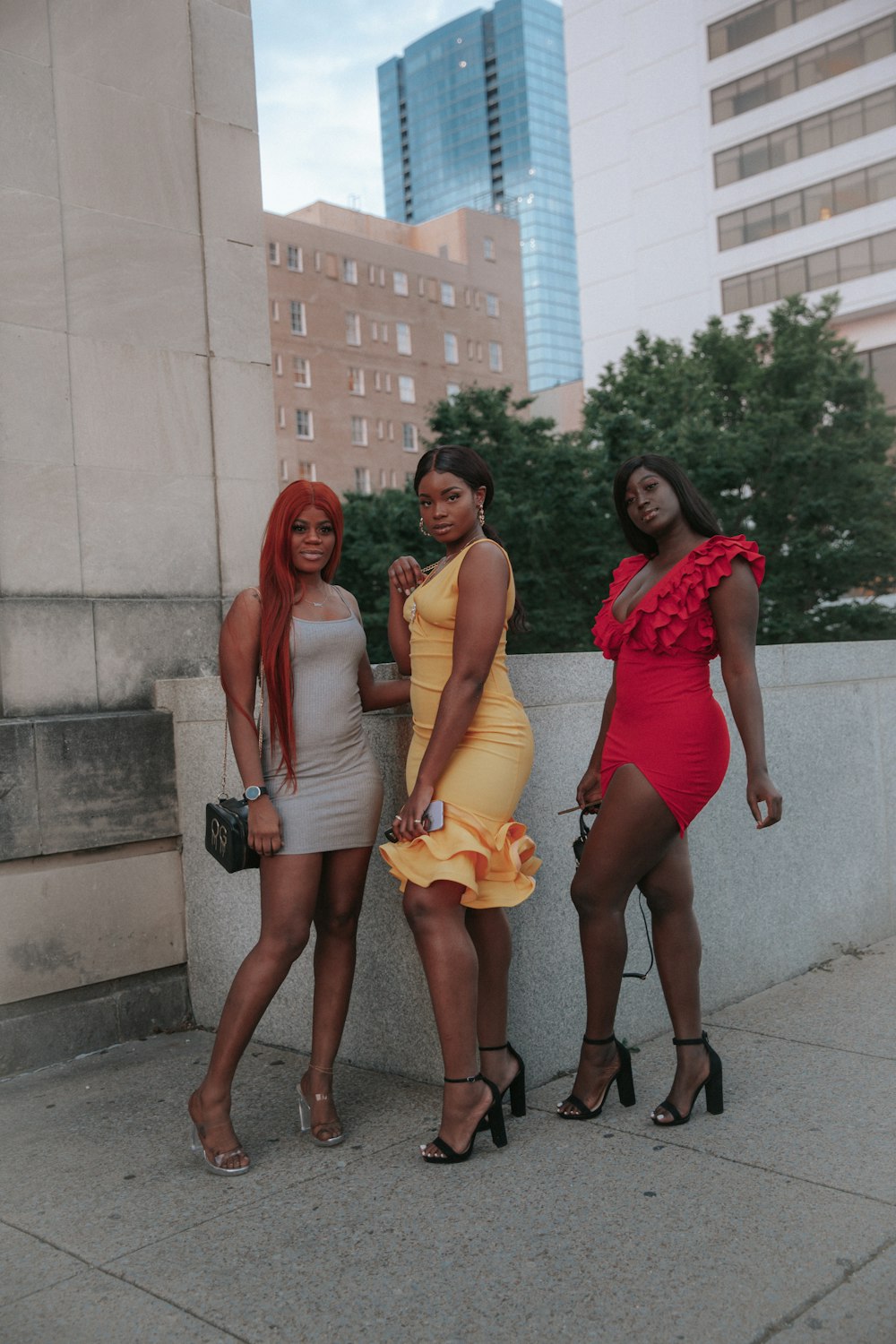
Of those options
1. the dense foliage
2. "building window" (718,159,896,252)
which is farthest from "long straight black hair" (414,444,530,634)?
"building window" (718,159,896,252)

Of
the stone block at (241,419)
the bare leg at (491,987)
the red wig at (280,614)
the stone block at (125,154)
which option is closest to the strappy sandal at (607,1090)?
the bare leg at (491,987)

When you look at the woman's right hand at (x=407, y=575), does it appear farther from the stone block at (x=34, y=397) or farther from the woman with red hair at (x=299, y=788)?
the stone block at (x=34, y=397)

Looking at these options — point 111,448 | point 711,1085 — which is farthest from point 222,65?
point 711,1085

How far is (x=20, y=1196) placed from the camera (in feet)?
12.1

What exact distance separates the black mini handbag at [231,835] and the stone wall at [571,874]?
82 centimetres

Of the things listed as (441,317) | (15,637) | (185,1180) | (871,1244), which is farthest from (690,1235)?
(441,317)

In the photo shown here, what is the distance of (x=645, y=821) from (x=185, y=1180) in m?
1.77

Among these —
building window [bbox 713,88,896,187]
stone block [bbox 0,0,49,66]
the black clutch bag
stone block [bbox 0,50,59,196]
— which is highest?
building window [bbox 713,88,896,187]

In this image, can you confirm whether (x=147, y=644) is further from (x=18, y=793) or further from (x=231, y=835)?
(x=231, y=835)

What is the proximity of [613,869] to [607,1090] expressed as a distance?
32.2 inches

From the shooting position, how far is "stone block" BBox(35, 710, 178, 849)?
16.8 ft

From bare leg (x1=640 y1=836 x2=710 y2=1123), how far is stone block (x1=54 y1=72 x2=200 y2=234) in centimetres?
387

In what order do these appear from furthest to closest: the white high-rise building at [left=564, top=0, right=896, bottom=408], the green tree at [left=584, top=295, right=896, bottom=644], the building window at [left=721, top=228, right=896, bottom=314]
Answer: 1. the white high-rise building at [left=564, top=0, right=896, bottom=408]
2. the building window at [left=721, top=228, right=896, bottom=314]
3. the green tree at [left=584, top=295, right=896, bottom=644]

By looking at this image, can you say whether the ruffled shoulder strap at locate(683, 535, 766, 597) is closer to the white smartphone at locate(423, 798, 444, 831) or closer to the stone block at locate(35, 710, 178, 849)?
the white smartphone at locate(423, 798, 444, 831)
